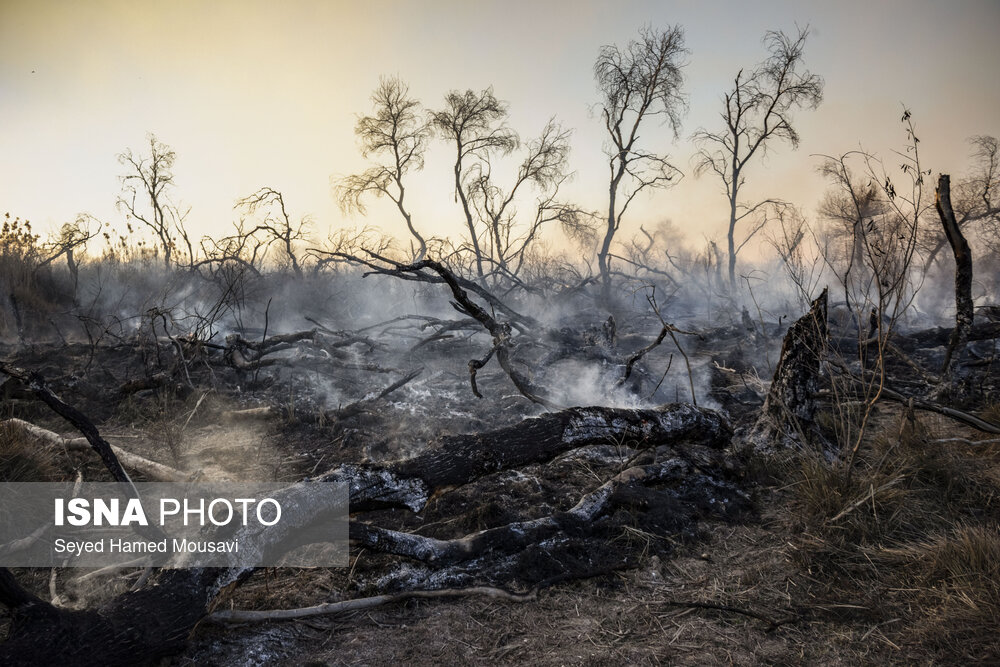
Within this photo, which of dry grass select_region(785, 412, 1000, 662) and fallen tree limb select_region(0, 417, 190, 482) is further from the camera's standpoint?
fallen tree limb select_region(0, 417, 190, 482)

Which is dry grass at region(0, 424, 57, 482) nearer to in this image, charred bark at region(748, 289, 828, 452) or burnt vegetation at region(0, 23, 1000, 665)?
burnt vegetation at region(0, 23, 1000, 665)

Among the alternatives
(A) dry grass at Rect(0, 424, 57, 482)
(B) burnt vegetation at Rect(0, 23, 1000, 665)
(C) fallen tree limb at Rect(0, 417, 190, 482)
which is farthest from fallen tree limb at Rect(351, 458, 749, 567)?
(A) dry grass at Rect(0, 424, 57, 482)

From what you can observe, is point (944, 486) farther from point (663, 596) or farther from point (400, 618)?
point (400, 618)

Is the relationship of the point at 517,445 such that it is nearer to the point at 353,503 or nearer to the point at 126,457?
the point at 353,503

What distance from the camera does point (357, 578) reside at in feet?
8.78

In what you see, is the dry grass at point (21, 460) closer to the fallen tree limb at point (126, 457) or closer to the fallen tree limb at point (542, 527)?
the fallen tree limb at point (126, 457)

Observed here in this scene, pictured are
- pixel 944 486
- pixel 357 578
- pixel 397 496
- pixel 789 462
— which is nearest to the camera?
pixel 357 578

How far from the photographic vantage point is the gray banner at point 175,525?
231 centimetres

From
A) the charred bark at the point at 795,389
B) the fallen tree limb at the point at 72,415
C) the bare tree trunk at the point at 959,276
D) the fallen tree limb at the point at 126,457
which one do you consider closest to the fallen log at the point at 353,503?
Answer: the charred bark at the point at 795,389

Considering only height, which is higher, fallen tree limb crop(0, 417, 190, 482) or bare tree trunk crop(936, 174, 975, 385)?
bare tree trunk crop(936, 174, 975, 385)

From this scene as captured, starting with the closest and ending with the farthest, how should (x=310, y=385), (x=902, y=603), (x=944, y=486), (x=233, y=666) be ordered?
(x=233, y=666)
(x=902, y=603)
(x=944, y=486)
(x=310, y=385)

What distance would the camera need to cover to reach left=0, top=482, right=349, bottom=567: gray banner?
2.31 metres

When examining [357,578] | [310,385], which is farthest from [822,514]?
[310,385]

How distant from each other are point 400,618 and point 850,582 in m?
2.20
